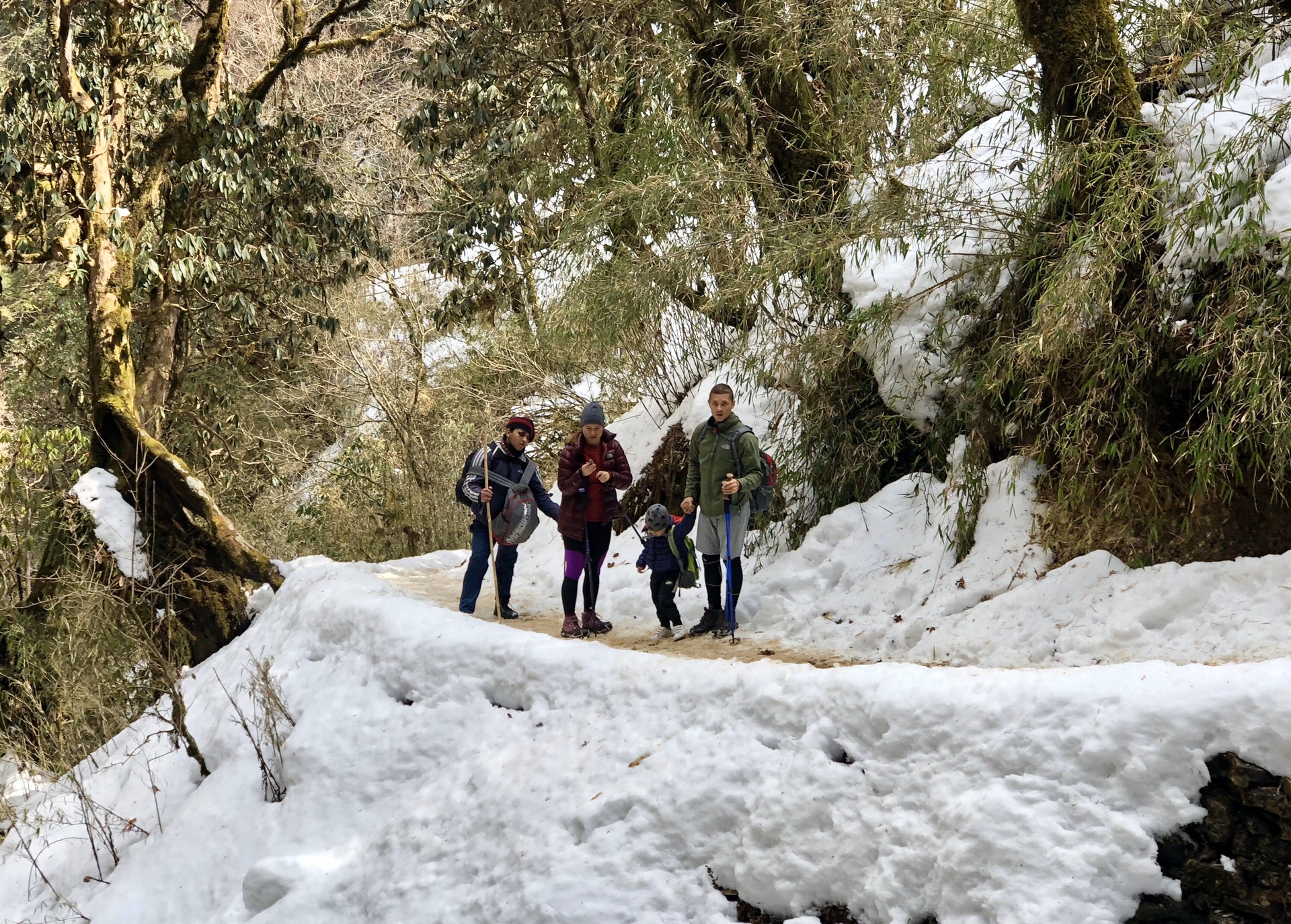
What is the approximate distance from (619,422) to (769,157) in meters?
→ 4.17

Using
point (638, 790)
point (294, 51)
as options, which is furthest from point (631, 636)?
point (294, 51)

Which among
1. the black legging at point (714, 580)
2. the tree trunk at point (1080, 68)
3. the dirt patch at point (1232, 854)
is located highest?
the tree trunk at point (1080, 68)

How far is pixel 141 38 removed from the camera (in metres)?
12.2

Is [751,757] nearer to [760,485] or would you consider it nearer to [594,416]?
[760,485]

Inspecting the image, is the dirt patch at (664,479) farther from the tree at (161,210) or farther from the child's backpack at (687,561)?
the tree at (161,210)

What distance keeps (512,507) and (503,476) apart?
25 cm

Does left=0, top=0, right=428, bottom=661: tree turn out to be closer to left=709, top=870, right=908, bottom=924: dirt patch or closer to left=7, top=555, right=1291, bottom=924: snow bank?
left=7, top=555, right=1291, bottom=924: snow bank

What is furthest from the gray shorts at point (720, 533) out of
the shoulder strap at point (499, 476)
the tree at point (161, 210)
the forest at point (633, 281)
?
the tree at point (161, 210)

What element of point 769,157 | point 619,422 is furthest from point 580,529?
point 619,422

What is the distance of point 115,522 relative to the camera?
33.6ft

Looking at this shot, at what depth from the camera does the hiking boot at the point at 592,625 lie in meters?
7.12

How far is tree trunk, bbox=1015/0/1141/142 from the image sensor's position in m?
5.75

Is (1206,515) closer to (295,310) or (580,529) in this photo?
(580,529)

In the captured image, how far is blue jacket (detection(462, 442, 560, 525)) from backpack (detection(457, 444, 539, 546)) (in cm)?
2
